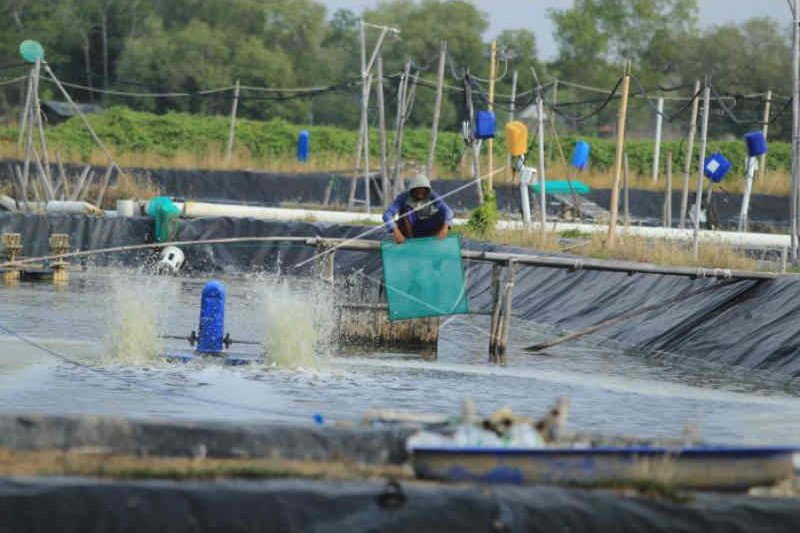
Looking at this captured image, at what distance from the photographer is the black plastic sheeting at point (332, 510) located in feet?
25.2

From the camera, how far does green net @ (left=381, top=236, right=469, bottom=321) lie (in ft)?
60.7

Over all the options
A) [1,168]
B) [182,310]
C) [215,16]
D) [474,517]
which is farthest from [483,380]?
[215,16]

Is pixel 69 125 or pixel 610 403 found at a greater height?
pixel 69 125

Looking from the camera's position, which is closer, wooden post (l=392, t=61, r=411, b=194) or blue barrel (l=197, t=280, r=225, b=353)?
blue barrel (l=197, t=280, r=225, b=353)

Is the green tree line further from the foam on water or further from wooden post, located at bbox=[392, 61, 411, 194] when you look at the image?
the foam on water

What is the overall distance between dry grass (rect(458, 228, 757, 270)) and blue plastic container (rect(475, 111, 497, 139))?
5.66ft

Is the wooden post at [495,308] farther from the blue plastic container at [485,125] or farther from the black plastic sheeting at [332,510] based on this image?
the black plastic sheeting at [332,510]

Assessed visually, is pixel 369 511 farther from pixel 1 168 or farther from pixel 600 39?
pixel 600 39

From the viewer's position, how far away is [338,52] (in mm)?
90688

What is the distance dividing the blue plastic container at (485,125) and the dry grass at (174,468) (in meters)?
20.3

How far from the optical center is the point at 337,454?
9.02 metres

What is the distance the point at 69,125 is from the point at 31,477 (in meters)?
49.6

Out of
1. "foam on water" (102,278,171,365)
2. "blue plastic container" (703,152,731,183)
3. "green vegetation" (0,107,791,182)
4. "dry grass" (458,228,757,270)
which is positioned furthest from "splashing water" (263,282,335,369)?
"green vegetation" (0,107,791,182)

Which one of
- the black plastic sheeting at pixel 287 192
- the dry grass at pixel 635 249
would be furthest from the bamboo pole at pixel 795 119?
the black plastic sheeting at pixel 287 192
